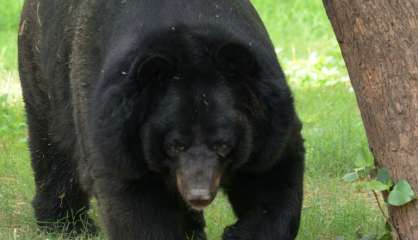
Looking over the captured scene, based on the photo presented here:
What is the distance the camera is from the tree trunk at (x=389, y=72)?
16.0 ft

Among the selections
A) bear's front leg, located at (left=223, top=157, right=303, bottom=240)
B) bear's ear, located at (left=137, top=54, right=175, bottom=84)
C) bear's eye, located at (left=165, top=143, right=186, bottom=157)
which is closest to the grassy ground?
bear's front leg, located at (left=223, top=157, right=303, bottom=240)

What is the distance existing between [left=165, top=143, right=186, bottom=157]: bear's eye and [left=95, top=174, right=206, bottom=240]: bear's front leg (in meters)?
0.30

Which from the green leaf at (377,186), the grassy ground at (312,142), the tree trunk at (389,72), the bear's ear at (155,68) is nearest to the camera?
the bear's ear at (155,68)

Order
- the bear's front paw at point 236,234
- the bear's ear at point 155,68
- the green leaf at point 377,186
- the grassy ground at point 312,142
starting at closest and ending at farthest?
the bear's ear at point 155,68 → the green leaf at point 377,186 → the bear's front paw at point 236,234 → the grassy ground at point 312,142

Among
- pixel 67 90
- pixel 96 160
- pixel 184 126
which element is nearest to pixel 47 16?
pixel 67 90

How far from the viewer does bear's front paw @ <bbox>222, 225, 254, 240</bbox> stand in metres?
5.10

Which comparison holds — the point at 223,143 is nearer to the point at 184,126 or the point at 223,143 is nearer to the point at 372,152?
the point at 184,126

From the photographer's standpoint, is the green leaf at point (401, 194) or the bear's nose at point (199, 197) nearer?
the bear's nose at point (199, 197)

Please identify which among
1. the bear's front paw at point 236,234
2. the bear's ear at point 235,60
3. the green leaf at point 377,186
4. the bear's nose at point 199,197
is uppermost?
the bear's ear at point 235,60

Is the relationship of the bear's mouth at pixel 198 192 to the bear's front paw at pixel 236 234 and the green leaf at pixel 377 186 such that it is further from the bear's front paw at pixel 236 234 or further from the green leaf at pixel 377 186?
the green leaf at pixel 377 186

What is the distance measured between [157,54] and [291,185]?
110 cm

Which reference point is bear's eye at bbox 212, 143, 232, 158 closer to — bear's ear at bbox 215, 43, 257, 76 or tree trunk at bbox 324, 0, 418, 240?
bear's ear at bbox 215, 43, 257, 76

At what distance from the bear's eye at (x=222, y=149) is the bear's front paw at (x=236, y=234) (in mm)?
513

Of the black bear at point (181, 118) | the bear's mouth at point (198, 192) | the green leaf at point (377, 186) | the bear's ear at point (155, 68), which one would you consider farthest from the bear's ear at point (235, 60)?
the green leaf at point (377, 186)
